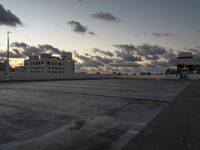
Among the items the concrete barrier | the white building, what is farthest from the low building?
the white building

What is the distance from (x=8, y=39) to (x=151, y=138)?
43.0 meters

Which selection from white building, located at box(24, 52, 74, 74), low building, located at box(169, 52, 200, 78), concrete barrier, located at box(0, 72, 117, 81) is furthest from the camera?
white building, located at box(24, 52, 74, 74)

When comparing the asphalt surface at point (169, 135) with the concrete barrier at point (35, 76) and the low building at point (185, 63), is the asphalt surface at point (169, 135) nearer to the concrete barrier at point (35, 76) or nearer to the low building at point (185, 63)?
the concrete barrier at point (35, 76)

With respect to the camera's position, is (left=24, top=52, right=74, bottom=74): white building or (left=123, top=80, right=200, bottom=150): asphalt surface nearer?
(left=123, top=80, right=200, bottom=150): asphalt surface

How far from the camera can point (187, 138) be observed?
4973 millimetres

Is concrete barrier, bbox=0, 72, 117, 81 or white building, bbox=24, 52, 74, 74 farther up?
white building, bbox=24, 52, 74, 74

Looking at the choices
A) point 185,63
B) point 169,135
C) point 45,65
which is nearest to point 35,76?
point 169,135

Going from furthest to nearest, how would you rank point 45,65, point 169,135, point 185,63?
point 45,65
point 185,63
point 169,135

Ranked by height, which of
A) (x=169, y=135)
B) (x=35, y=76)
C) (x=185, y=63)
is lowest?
(x=169, y=135)

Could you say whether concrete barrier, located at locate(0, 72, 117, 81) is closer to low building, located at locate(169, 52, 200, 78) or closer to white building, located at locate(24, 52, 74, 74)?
low building, located at locate(169, 52, 200, 78)

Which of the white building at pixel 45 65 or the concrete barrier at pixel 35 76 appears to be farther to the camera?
the white building at pixel 45 65

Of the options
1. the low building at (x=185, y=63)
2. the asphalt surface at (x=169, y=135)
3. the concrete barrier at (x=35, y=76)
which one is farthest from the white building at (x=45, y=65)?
the asphalt surface at (x=169, y=135)

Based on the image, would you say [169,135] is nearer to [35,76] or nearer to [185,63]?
[35,76]

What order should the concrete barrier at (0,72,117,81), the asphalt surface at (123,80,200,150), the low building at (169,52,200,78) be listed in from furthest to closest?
1. the low building at (169,52,200,78)
2. the concrete barrier at (0,72,117,81)
3. the asphalt surface at (123,80,200,150)
